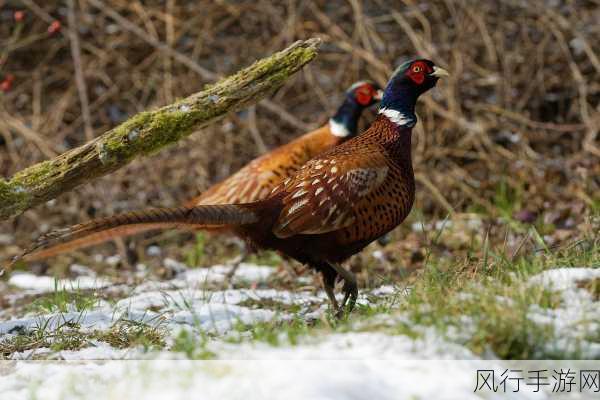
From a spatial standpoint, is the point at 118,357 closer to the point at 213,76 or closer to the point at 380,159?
the point at 380,159

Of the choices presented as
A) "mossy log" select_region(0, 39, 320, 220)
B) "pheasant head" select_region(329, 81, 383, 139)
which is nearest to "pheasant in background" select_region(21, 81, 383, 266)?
"pheasant head" select_region(329, 81, 383, 139)

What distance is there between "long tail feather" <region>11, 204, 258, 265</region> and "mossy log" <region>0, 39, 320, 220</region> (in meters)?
0.27

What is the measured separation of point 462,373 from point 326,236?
1550mm

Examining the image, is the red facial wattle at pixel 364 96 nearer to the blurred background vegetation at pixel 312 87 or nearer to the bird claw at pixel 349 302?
the blurred background vegetation at pixel 312 87

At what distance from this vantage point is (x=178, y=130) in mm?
3648

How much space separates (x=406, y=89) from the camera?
14.1 ft

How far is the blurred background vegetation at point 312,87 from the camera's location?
6.92 m

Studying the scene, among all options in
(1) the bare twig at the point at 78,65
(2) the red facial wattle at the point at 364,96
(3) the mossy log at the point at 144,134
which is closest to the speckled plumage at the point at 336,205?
(3) the mossy log at the point at 144,134

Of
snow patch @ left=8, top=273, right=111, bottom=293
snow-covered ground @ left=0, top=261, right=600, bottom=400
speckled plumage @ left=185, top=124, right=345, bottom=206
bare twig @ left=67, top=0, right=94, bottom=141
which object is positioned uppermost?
bare twig @ left=67, top=0, right=94, bottom=141

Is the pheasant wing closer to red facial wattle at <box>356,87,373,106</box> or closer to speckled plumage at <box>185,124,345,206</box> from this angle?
speckled plumage at <box>185,124,345,206</box>

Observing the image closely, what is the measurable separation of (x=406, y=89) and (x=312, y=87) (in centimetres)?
322

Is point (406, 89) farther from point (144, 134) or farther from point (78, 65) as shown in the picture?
point (78, 65)

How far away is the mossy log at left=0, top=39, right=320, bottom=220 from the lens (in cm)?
348

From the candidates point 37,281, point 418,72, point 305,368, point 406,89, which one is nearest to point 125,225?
point 305,368
